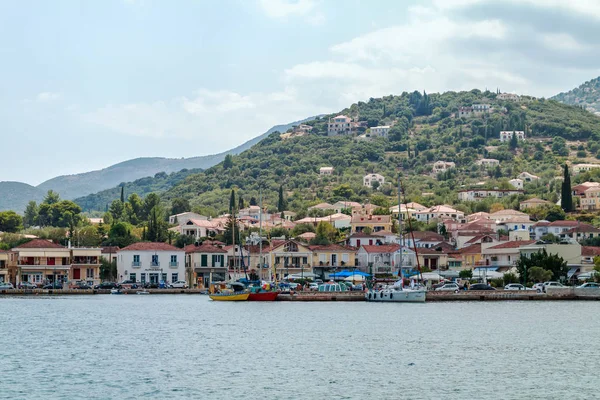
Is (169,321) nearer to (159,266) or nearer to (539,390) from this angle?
(539,390)

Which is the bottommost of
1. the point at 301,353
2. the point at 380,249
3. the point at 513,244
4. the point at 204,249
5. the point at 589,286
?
the point at 301,353

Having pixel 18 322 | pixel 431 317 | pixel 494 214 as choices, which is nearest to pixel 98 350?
pixel 18 322

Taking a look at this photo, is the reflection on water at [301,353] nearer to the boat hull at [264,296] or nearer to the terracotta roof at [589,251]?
the boat hull at [264,296]

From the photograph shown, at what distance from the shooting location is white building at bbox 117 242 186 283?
11081 centimetres

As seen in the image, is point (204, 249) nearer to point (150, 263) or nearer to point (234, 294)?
point (150, 263)

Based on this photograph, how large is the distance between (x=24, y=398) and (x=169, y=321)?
31.0m

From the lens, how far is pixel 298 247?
113 m

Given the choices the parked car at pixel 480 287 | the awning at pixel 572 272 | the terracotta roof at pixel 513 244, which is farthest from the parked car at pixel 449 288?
the terracotta roof at pixel 513 244

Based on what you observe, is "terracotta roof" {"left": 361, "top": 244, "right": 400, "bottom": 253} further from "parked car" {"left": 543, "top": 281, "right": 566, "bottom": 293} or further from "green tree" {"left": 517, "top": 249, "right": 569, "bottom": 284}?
"parked car" {"left": 543, "top": 281, "right": 566, "bottom": 293}

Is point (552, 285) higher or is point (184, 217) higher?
point (184, 217)

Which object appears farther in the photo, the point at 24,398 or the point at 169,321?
the point at 169,321

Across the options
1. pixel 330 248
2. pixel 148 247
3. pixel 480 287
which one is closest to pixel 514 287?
pixel 480 287

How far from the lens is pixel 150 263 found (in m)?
111

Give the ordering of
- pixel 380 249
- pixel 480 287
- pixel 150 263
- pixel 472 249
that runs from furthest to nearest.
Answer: pixel 472 249
pixel 380 249
pixel 150 263
pixel 480 287
